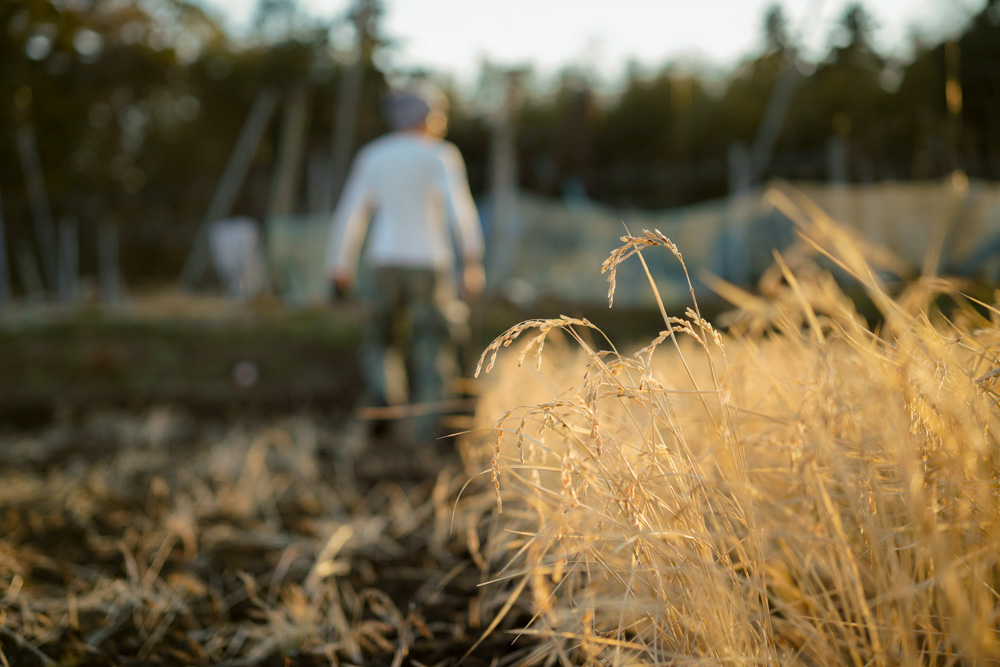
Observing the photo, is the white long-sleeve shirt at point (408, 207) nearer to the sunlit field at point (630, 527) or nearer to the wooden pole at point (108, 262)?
the sunlit field at point (630, 527)

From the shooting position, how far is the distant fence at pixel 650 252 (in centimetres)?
390

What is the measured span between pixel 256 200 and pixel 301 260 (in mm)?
4684

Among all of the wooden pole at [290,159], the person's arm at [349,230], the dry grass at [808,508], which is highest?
the wooden pole at [290,159]

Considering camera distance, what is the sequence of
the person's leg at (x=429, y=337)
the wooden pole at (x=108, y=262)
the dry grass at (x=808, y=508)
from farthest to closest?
the wooden pole at (x=108, y=262), the person's leg at (x=429, y=337), the dry grass at (x=808, y=508)

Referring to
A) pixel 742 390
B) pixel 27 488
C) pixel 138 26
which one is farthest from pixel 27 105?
pixel 742 390

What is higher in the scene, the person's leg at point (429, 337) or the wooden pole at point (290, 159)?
the wooden pole at point (290, 159)

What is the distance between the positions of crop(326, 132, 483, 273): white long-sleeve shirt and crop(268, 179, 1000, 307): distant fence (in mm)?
1216

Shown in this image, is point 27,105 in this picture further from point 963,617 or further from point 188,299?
point 963,617

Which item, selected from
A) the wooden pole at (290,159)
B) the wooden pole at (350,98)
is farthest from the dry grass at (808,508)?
the wooden pole at (290,159)

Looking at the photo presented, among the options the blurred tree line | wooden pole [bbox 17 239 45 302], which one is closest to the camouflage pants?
the blurred tree line

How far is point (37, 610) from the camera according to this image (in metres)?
1.09

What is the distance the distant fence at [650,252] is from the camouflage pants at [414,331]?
134 centimetres

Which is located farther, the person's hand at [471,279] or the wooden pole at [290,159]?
the wooden pole at [290,159]

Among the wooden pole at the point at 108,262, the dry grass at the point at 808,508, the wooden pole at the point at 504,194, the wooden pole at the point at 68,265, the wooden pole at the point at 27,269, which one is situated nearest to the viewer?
the dry grass at the point at 808,508
